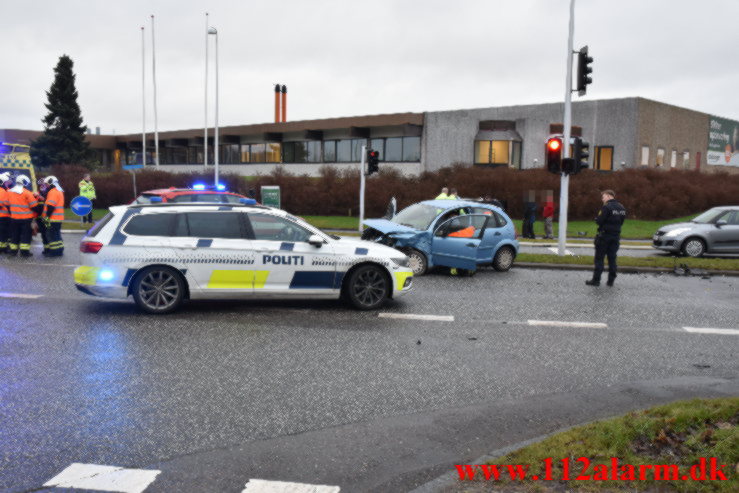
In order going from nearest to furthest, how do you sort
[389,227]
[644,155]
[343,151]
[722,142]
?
1. [389,227]
2. [644,155]
3. [343,151]
4. [722,142]

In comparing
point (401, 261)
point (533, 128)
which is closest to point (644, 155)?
point (533, 128)

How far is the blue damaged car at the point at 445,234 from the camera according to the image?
488 inches

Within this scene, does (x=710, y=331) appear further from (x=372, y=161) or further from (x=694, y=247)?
(x=372, y=161)

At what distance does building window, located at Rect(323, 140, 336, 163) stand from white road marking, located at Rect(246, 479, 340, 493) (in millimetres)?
41892

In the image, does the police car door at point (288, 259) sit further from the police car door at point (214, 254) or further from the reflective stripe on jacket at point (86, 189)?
the reflective stripe on jacket at point (86, 189)

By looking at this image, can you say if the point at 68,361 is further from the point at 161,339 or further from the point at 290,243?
the point at 290,243

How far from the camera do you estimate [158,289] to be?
8.25m

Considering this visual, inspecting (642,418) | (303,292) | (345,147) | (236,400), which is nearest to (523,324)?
(303,292)

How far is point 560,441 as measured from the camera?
4.05 metres

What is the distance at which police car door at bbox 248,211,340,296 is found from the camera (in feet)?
28.0

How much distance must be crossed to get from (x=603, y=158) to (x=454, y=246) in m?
27.5

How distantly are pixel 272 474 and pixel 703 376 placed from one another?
4557 mm

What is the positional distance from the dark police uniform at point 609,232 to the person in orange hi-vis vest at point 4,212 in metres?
13.1

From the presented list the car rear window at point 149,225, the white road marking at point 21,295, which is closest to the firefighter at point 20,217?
the white road marking at point 21,295
